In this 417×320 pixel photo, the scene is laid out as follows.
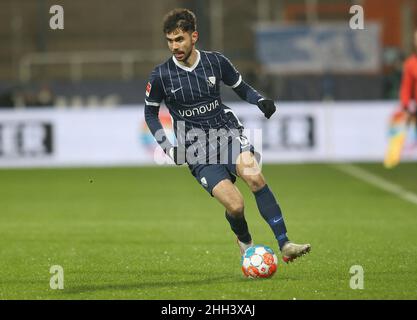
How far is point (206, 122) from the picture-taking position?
8156 millimetres

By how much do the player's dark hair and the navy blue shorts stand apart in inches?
36.8

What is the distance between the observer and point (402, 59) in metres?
25.0

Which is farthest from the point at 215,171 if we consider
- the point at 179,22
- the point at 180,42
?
the point at 179,22

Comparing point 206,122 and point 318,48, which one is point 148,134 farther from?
point 206,122

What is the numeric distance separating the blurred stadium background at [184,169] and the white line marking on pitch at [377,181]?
0.05 meters

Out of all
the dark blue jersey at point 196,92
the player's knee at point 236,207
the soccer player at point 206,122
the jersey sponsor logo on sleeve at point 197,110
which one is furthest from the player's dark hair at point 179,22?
the player's knee at point 236,207

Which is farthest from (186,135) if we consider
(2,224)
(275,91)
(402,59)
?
(402,59)

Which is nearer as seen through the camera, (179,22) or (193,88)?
(179,22)

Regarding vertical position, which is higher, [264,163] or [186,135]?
[186,135]

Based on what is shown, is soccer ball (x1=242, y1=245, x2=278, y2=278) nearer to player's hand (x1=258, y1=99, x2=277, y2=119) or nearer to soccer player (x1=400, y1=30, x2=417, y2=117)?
player's hand (x1=258, y1=99, x2=277, y2=119)

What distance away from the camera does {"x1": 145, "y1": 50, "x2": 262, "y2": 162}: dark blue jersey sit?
8.07m

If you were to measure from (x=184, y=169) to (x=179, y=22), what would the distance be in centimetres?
1270
